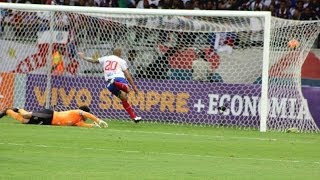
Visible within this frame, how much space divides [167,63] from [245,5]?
189 inches

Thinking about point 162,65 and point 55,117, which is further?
point 162,65

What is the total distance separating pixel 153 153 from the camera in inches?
677

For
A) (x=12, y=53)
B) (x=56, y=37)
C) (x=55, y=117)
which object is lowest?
(x=55, y=117)

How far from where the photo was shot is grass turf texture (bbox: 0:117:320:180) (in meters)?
13.9

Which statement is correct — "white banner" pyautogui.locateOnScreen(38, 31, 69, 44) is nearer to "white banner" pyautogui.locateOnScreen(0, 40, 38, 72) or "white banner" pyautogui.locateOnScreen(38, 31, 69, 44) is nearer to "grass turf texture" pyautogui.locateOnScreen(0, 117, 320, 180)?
"white banner" pyautogui.locateOnScreen(0, 40, 38, 72)

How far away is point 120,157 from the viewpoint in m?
16.2

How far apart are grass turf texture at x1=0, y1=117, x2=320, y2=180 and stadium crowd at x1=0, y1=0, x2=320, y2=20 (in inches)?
239

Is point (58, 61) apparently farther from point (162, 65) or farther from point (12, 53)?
point (162, 65)

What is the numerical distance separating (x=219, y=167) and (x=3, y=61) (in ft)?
49.3

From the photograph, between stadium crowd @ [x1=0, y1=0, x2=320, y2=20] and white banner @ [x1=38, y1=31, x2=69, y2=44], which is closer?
white banner @ [x1=38, y1=31, x2=69, y2=44]

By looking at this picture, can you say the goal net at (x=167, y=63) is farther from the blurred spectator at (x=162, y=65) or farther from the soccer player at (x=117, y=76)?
the soccer player at (x=117, y=76)

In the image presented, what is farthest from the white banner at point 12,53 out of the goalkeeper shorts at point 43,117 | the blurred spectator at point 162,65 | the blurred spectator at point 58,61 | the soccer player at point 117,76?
the goalkeeper shorts at point 43,117

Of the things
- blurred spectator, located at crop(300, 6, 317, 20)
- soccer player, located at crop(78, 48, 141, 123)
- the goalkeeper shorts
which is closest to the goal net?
soccer player, located at crop(78, 48, 141, 123)

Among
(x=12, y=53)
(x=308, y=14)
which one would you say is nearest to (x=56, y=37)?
(x=12, y=53)
